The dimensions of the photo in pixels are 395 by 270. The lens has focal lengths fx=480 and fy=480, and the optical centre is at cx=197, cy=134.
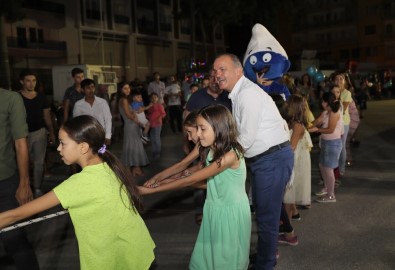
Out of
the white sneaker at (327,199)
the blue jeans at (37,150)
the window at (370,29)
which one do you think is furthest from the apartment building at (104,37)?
the window at (370,29)

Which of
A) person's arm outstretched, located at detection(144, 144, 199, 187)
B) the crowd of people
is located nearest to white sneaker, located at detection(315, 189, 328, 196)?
the crowd of people

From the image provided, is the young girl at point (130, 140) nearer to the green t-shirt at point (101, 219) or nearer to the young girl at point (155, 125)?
the young girl at point (155, 125)

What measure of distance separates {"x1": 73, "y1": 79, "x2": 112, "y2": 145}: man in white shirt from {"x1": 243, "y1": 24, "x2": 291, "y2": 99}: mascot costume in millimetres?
→ 2606

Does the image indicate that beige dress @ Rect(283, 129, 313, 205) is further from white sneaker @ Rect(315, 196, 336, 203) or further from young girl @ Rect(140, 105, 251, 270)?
young girl @ Rect(140, 105, 251, 270)

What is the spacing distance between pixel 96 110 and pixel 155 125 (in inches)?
122

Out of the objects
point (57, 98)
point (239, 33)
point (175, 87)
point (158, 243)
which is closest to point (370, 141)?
point (175, 87)

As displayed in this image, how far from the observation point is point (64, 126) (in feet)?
8.49

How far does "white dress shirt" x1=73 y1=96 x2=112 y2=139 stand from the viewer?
7203mm

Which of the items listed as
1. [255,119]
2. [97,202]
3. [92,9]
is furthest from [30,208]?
[92,9]

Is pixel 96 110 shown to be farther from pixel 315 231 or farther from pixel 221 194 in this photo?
pixel 221 194

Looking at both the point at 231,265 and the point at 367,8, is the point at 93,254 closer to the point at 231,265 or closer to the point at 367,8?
the point at 231,265

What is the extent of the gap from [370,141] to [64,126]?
414 inches

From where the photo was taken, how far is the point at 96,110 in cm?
725

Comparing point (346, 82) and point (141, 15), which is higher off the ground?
point (141, 15)
